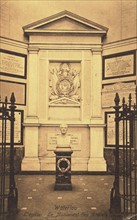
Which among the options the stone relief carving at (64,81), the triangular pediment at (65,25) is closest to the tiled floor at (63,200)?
the stone relief carving at (64,81)

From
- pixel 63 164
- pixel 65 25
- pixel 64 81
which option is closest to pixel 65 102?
pixel 64 81

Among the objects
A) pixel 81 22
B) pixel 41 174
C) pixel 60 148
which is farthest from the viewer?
pixel 81 22

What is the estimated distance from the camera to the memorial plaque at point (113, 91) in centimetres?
938

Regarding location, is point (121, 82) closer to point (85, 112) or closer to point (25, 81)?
point (85, 112)

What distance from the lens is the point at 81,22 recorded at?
9820 millimetres

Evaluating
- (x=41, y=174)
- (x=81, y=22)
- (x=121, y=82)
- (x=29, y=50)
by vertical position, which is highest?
(x=81, y=22)

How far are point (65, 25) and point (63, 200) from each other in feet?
20.5

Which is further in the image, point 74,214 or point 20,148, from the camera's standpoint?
point 20,148

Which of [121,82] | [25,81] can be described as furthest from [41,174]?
[121,82]

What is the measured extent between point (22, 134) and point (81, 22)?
14.2ft

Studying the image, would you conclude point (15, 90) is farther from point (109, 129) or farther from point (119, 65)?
point (119, 65)

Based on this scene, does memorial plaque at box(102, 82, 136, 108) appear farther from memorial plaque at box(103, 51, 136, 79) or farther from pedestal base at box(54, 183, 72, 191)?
pedestal base at box(54, 183, 72, 191)

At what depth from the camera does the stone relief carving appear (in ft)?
32.8

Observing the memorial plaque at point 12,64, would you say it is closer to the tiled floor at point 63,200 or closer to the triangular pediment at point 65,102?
the triangular pediment at point 65,102
